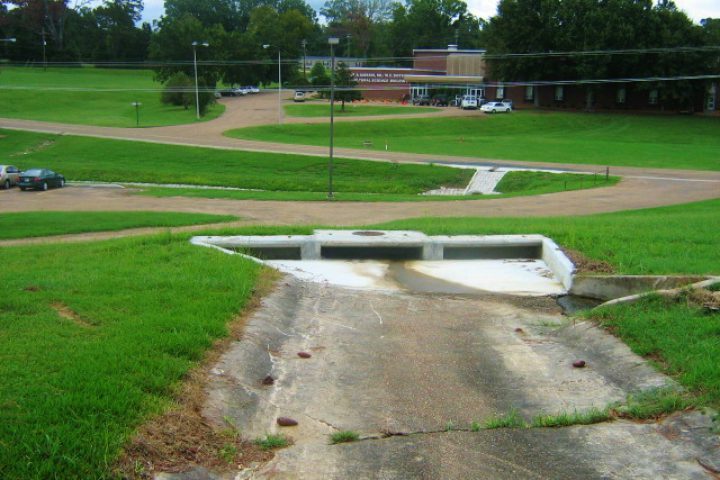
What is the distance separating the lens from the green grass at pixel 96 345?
5.21 metres

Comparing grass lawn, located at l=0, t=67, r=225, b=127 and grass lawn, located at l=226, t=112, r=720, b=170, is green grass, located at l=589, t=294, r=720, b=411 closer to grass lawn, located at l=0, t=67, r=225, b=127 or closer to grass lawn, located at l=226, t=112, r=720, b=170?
grass lawn, located at l=226, t=112, r=720, b=170

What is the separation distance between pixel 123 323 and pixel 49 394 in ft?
7.43

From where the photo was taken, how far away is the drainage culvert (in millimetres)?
13766

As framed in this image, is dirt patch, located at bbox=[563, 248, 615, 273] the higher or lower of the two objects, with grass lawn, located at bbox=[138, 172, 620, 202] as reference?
higher

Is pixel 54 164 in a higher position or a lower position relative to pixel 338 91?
lower

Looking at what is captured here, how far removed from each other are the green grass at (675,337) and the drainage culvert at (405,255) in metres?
4.32

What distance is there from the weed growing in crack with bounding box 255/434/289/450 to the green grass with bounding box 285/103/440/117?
2917 inches

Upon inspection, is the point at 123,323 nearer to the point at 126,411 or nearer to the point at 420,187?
the point at 126,411

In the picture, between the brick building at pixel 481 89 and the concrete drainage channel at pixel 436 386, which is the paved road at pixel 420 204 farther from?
the brick building at pixel 481 89

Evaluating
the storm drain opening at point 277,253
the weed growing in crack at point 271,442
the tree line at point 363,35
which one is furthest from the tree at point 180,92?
the weed growing in crack at point 271,442

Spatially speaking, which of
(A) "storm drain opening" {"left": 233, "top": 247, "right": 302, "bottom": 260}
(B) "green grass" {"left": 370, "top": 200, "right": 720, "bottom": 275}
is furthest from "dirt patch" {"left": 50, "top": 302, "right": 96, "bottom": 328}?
(B) "green grass" {"left": 370, "top": 200, "right": 720, "bottom": 275}

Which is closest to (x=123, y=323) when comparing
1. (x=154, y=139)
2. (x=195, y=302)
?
(x=195, y=302)

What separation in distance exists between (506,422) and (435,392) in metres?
1.04

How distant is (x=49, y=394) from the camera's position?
5.88m
